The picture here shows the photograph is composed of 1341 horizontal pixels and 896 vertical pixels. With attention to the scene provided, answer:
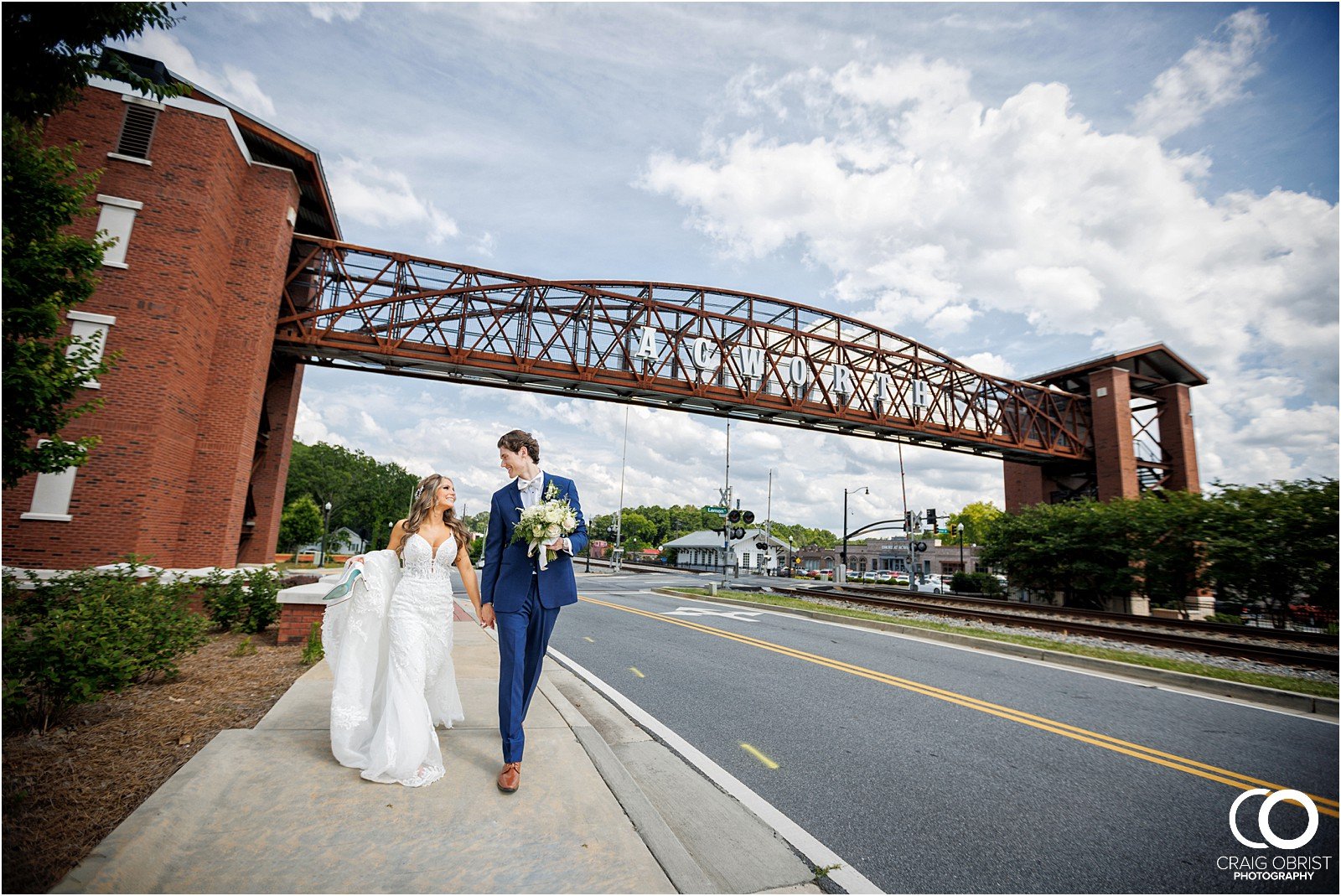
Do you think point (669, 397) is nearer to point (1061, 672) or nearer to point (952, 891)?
point (1061, 672)

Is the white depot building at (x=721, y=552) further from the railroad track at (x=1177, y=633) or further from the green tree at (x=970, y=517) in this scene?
the railroad track at (x=1177, y=633)

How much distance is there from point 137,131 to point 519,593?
17.3 meters

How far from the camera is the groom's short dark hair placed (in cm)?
448

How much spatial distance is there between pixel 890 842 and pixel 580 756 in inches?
82.9

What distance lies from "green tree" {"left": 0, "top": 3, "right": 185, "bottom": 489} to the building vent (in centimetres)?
1000

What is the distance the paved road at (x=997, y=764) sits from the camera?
3.35 meters

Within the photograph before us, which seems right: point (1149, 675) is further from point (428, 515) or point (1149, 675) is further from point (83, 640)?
point (83, 640)

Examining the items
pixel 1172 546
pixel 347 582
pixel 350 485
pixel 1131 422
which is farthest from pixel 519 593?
pixel 350 485

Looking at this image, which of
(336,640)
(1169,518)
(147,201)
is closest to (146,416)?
(147,201)

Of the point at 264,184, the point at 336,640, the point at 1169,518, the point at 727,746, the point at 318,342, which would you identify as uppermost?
the point at 264,184

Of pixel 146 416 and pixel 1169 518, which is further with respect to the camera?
pixel 1169 518

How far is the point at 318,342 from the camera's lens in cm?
1948

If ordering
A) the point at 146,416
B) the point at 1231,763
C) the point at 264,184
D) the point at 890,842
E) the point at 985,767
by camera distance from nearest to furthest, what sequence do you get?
1. the point at 890,842
2. the point at 985,767
3. the point at 1231,763
4. the point at 146,416
5. the point at 264,184

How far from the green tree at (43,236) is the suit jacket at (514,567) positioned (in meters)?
4.19
